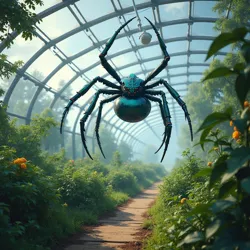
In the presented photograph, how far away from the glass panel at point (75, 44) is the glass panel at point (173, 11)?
3.63 m

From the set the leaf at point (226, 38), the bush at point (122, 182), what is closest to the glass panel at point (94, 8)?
the bush at point (122, 182)

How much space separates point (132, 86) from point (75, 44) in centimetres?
990

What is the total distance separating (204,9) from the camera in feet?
35.1

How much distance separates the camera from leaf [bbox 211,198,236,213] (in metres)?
1.20

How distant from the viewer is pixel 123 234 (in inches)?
185

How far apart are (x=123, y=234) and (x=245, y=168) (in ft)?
13.0

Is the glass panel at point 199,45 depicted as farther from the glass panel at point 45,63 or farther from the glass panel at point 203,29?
the glass panel at point 45,63

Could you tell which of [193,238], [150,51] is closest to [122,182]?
[150,51]

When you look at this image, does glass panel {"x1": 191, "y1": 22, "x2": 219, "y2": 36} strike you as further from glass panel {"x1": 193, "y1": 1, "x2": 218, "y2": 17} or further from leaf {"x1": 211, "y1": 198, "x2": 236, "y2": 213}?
leaf {"x1": 211, "y1": 198, "x2": 236, "y2": 213}

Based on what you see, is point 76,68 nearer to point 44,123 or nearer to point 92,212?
point 44,123

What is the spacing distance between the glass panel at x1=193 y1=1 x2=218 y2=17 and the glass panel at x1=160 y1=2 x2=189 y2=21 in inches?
16.4

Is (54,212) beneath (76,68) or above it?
beneath

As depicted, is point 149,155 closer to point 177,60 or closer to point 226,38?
point 177,60

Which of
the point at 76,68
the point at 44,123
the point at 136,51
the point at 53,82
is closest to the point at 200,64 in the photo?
the point at 136,51
